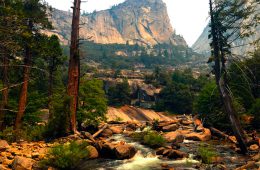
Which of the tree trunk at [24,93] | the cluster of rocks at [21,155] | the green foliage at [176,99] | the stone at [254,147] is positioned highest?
the tree trunk at [24,93]

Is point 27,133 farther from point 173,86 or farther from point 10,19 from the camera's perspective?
point 173,86

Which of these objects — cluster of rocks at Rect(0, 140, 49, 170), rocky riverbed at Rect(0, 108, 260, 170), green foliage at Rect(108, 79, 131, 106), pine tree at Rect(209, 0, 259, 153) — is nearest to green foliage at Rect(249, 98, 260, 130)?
rocky riverbed at Rect(0, 108, 260, 170)

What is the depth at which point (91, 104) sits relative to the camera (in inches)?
1259

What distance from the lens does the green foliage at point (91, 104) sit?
29.6 m

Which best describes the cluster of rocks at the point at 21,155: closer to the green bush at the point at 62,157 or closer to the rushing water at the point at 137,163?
the green bush at the point at 62,157

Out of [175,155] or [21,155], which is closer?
[21,155]

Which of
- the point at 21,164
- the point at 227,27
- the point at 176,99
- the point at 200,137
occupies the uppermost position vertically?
the point at 227,27

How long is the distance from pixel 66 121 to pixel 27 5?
12773 millimetres

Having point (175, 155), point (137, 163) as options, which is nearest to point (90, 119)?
point (175, 155)

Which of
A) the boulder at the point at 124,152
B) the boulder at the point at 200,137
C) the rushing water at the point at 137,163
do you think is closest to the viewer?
the rushing water at the point at 137,163

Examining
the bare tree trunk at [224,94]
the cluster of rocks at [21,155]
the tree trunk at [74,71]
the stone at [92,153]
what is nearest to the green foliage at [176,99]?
the bare tree trunk at [224,94]

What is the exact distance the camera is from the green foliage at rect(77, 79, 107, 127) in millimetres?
29641

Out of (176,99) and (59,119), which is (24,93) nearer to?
(59,119)

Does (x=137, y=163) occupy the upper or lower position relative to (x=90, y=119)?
upper
